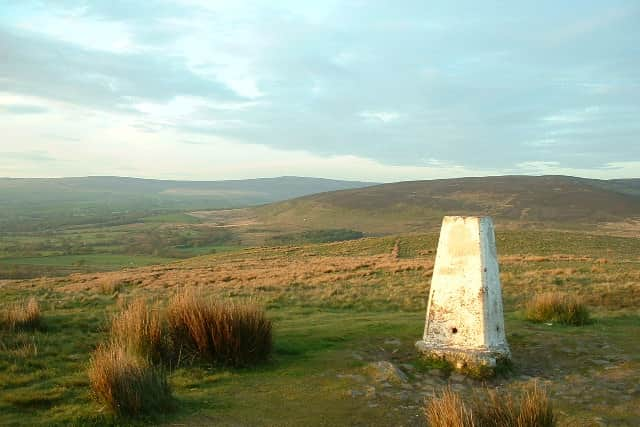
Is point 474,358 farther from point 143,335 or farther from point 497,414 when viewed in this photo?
point 143,335

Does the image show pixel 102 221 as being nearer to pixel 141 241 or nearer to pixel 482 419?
pixel 141 241

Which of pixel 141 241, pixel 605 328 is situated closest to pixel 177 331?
pixel 605 328

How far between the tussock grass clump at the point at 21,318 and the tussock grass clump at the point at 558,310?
10.8 m

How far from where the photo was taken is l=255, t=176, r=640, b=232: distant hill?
Answer: 91812 mm

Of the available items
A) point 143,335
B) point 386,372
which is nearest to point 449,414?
point 386,372

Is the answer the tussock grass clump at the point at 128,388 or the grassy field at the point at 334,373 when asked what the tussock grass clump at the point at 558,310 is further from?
the tussock grass clump at the point at 128,388

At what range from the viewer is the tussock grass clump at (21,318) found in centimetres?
1049

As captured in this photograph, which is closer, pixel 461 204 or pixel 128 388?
pixel 128 388

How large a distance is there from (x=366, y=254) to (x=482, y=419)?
128 ft

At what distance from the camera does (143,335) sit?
871cm

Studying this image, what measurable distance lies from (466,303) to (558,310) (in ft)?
16.7

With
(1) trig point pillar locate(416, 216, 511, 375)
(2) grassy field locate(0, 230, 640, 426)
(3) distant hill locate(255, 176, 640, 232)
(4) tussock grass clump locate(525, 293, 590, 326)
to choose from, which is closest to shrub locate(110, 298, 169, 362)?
(2) grassy field locate(0, 230, 640, 426)

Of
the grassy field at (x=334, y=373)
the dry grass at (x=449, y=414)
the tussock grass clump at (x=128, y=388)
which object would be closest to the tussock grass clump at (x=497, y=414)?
the dry grass at (x=449, y=414)

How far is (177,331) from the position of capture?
9.07 m
